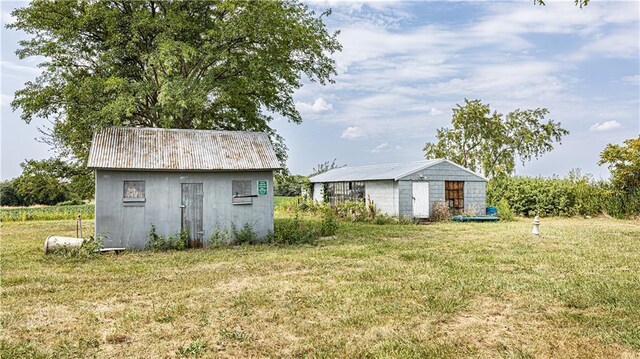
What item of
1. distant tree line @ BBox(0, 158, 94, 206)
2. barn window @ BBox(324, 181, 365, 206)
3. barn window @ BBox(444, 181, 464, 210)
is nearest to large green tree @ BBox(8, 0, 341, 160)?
distant tree line @ BBox(0, 158, 94, 206)

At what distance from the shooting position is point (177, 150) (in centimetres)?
1321

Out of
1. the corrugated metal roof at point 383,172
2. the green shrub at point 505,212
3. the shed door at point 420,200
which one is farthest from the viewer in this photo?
the green shrub at point 505,212

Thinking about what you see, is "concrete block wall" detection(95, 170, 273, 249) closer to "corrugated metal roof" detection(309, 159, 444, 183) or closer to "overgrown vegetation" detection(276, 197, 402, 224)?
"overgrown vegetation" detection(276, 197, 402, 224)

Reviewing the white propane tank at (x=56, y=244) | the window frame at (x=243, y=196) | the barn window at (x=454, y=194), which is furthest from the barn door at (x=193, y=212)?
the barn window at (x=454, y=194)

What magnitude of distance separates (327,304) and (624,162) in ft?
72.4

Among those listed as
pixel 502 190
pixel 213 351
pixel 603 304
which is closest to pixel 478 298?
pixel 603 304

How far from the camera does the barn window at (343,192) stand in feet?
80.3

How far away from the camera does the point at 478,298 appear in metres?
6.78

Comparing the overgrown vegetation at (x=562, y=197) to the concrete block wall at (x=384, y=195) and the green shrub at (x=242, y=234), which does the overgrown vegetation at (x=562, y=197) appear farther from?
the green shrub at (x=242, y=234)

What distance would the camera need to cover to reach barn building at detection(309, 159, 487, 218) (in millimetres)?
21469

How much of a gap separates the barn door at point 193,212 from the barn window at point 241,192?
3.05ft

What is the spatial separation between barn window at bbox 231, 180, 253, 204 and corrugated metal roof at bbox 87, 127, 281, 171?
572mm

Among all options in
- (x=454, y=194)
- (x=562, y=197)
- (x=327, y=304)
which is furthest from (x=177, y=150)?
(x=562, y=197)

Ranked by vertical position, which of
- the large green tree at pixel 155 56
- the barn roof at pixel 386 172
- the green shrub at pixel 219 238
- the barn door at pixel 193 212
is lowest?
the green shrub at pixel 219 238
